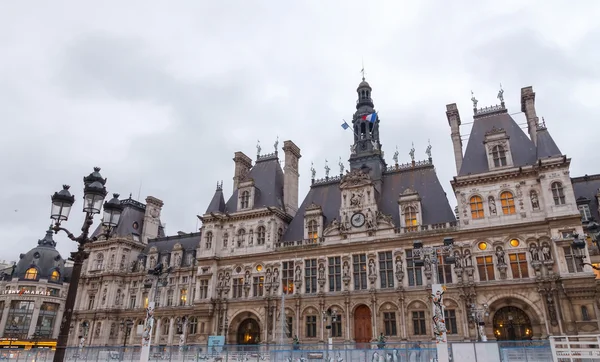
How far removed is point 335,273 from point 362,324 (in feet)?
17.3

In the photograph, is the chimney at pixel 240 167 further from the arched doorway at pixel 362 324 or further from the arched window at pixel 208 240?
the arched doorway at pixel 362 324

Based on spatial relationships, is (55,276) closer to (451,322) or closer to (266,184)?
(266,184)

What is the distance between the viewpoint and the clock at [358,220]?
42.1m

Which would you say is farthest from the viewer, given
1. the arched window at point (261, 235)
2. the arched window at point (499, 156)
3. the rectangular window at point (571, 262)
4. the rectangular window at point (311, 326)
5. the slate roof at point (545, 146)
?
the arched window at point (261, 235)

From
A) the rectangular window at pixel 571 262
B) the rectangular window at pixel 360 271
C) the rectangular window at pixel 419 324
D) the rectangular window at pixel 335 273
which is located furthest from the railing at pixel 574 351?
the rectangular window at pixel 335 273

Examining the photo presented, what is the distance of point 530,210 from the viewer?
3609cm

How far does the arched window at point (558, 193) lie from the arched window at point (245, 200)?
30.3 metres

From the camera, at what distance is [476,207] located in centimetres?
3822

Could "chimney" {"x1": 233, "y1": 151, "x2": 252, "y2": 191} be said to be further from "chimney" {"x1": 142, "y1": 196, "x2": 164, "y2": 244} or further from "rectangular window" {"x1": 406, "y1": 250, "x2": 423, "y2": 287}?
"rectangular window" {"x1": 406, "y1": 250, "x2": 423, "y2": 287}

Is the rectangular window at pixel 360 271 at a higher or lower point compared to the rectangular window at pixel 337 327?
higher

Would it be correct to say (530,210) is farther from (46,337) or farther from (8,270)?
(8,270)

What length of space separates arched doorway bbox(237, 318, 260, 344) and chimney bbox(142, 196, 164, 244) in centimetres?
2618

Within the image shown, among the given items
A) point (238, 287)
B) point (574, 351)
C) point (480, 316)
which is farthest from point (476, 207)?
point (238, 287)

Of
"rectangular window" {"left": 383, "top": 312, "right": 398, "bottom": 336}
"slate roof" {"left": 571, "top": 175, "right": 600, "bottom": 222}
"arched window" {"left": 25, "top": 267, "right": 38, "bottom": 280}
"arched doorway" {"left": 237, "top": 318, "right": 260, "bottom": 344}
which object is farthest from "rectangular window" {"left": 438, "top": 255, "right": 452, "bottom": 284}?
"arched window" {"left": 25, "top": 267, "right": 38, "bottom": 280}
